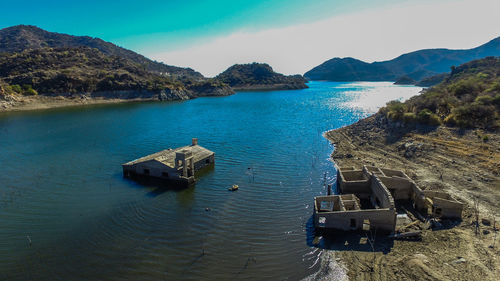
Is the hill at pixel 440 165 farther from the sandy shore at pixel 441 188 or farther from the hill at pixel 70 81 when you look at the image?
the hill at pixel 70 81

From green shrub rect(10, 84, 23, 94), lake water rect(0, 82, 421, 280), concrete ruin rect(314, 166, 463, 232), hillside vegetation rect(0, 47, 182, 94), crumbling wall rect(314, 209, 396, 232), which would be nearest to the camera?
lake water rect(0, 82, 421, 280)

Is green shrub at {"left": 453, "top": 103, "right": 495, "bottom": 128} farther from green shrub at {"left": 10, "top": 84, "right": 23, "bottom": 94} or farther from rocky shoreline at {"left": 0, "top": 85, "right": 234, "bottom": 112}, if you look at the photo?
green shrub at {"left": 10, "top": 84, "right": 23, "bottom": 94}

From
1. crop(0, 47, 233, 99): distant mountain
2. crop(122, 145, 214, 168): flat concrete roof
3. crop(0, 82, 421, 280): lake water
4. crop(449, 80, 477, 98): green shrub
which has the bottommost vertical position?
crop(0, 82, 421, 280): lake water

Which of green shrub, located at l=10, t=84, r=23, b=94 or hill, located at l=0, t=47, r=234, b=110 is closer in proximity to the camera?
green shrub, located at l=10, t=84, r=23, b=94

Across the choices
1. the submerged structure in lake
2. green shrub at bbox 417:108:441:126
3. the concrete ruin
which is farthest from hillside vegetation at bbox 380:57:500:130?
the submerged structure in lake

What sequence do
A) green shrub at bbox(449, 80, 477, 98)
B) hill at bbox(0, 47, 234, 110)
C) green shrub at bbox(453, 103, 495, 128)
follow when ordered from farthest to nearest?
hill at bbox(0, 47, 234, 110)
green shrub at bbox(449, 80, 477, 98)
green shrub at bbox(453, 103, 495, 128)

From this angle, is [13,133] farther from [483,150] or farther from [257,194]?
[483,150]

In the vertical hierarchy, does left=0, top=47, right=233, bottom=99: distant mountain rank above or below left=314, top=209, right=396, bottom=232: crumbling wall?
above
